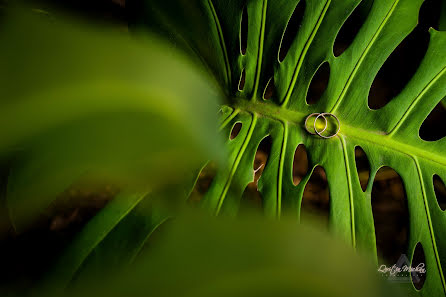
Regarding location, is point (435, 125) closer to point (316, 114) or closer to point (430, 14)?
point (430, 14)

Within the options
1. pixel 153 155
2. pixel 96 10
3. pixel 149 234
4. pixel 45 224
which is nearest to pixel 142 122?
pixel 153 155

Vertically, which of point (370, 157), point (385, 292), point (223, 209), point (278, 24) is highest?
point (278, 24)

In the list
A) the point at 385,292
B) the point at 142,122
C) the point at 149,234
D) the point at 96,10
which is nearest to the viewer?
the point at 385,292

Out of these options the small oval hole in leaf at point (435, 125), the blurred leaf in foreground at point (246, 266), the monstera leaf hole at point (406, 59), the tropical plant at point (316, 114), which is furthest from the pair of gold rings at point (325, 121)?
the blurred leaf in foreground at point (246, 266)

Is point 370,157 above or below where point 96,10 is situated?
below

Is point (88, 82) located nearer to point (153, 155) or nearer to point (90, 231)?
point (153, 155)

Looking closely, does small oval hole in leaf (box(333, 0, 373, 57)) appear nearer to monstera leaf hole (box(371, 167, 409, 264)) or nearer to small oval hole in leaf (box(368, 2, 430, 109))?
small oval hole in leaf (box(368, 2, 430, 109))

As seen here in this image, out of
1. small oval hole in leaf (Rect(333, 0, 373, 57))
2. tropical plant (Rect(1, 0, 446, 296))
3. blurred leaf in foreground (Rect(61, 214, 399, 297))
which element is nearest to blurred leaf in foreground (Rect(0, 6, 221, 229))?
blurred leaf in foreground (Rect(61, 214, 399, 297))

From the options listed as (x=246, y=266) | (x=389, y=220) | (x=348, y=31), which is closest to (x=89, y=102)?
(x=246, y=266)
